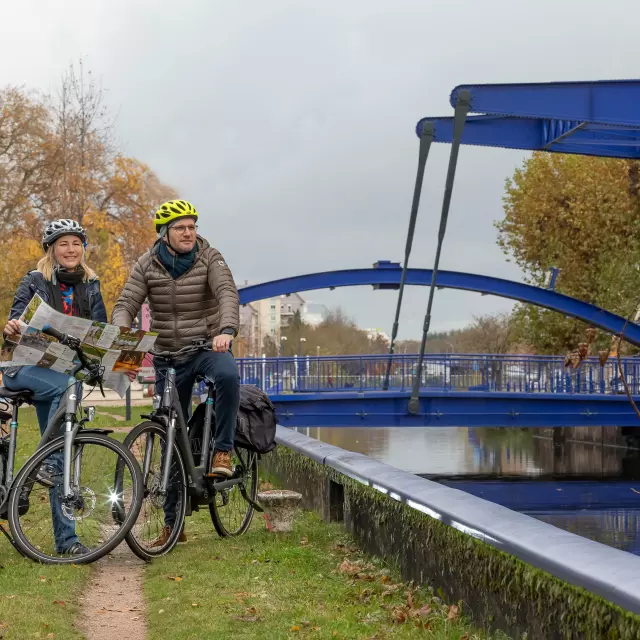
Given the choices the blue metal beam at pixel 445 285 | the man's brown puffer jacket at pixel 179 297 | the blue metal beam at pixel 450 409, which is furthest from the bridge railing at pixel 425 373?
the man's brown puffer jacket at pixel 179 297

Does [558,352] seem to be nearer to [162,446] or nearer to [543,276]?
[543,276]

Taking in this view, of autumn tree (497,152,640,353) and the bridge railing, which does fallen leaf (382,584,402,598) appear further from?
autumn tree (497,152,640,353)

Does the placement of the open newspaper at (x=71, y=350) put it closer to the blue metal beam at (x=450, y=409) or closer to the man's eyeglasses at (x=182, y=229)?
the man's eyeglasses at (x=182, y=229)

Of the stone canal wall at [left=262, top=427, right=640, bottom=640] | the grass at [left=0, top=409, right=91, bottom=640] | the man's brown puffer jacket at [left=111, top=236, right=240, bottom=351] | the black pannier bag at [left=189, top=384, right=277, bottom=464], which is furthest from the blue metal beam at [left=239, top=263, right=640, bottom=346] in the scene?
the grass at [left=0, top=409, right=91, bottom=640]

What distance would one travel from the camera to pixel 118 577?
6328 millimetres

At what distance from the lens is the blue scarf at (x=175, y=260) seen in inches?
271

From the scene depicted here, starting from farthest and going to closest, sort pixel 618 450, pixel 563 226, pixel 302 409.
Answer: pixel 563 226
pixel 618 450
pixel 302 409

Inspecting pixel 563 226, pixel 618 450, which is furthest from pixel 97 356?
pixel 563 226

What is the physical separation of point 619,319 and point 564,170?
12695mm

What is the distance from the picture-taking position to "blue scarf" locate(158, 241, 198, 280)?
6879 millimetres

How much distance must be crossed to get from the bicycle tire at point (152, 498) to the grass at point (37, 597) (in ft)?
0.96

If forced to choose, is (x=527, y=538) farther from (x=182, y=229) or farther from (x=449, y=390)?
(x=449, y=390)

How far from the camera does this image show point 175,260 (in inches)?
271

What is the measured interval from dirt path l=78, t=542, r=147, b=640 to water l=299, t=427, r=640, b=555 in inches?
511
